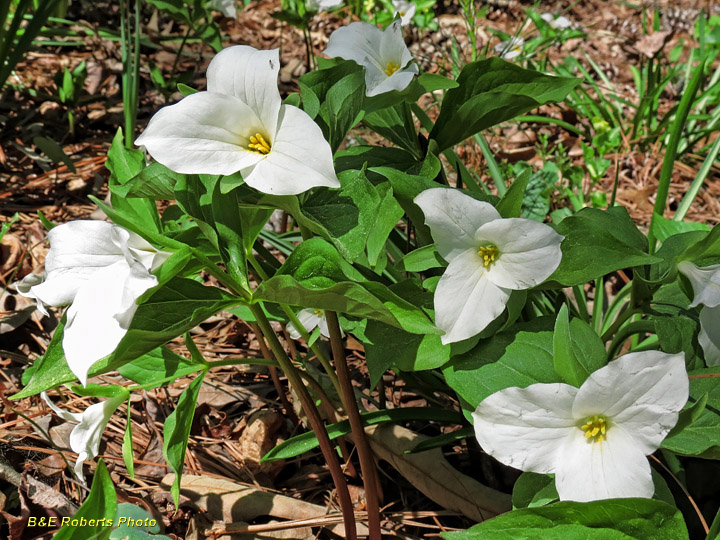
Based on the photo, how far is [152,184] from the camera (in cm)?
94

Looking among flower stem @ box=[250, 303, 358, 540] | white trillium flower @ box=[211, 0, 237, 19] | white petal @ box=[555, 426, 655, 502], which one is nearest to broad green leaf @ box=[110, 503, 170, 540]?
flower stem @ box=[250, 303, 358, 540]

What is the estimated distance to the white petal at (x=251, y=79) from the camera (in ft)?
2.85

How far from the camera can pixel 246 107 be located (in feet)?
2.93

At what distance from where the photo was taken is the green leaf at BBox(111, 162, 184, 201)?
92 cm

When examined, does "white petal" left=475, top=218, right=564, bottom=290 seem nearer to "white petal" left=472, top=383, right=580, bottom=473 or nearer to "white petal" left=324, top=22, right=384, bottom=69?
"white petal" left=472, top=383, right=580, bottom=473

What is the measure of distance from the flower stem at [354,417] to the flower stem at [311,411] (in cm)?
4

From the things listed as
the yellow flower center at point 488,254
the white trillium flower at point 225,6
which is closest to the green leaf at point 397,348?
the yellow flower center at point 488,254

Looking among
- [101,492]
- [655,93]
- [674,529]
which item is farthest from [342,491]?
[655,93]

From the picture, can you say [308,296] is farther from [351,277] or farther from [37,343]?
[37,343]

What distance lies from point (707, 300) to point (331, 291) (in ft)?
1.83

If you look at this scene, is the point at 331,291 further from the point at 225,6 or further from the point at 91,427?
the point at 225,6

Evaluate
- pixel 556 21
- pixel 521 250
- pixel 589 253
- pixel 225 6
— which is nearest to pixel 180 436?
pixel 521 250

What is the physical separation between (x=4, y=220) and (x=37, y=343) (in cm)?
58

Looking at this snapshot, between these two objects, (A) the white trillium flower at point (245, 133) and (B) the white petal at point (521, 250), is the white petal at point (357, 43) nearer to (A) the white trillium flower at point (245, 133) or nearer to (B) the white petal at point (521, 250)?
(A) the white trillium flower at point (245, 133)
